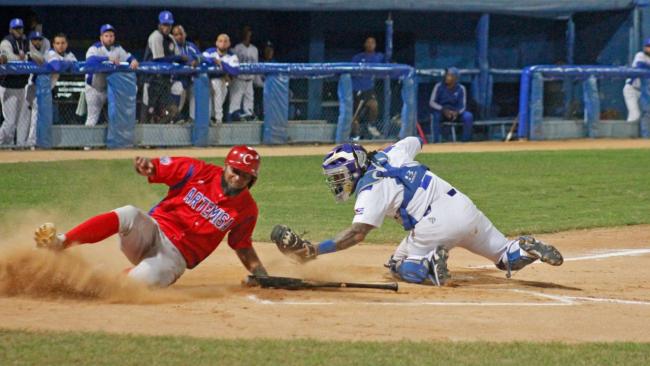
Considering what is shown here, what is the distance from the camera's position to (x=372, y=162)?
8.80 metres

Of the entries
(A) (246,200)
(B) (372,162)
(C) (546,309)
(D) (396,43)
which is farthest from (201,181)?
(D) (396,43)

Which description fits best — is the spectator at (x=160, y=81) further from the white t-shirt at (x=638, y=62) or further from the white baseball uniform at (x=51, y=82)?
the white t-shirt at (x=638, y=62)

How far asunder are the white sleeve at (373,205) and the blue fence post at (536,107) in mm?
14780

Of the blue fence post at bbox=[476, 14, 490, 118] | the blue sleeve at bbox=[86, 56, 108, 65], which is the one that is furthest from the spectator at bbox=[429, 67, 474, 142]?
the blue sleeve at bbox=[86, 56, 108, 65]

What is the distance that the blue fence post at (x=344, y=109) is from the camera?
20.8m

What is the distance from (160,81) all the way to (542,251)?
11229mm

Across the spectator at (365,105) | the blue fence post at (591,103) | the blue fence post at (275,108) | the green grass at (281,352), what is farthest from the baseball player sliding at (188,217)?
the blue fence post at (591,103)

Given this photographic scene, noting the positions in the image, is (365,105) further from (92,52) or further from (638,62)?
(638,62)

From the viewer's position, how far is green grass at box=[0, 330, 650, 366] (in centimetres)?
621

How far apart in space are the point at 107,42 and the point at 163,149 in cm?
195

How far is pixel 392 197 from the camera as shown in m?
8.71

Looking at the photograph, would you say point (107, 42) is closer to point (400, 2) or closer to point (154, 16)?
point (154, 16)

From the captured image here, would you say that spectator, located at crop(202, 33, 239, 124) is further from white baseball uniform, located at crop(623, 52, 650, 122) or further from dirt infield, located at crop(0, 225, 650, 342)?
dirt infield, located at crop(0, 225, 650, 342)

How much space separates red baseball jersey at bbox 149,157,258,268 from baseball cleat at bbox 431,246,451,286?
57.1 inches
